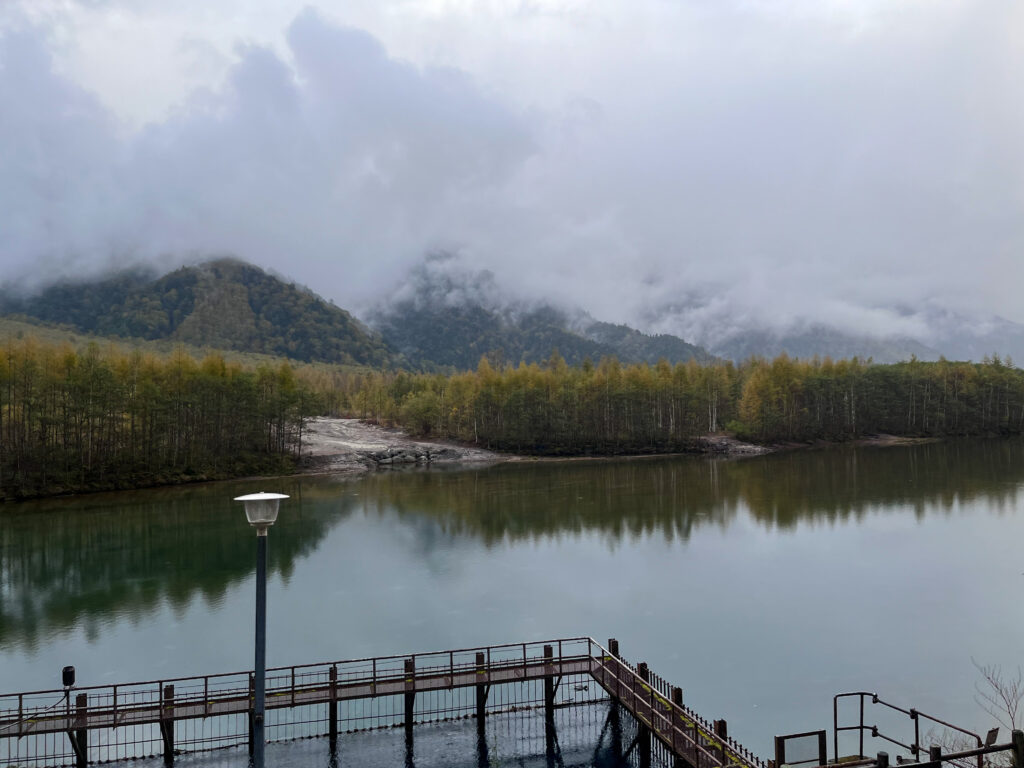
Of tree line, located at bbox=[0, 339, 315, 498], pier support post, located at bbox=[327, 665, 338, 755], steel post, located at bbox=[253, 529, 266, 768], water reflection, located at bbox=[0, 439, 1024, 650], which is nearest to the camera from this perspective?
steel post, located at bbox=[253, 529, 266, 768]

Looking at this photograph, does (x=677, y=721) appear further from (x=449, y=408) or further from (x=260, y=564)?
(x=449, y=408)

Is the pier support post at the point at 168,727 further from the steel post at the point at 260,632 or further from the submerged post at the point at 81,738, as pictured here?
the steel post at the point at 260,632

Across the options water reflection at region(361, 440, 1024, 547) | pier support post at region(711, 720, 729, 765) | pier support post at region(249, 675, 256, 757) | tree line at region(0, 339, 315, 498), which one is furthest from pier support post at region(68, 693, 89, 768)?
tree line at region(0, 339, 315, 498)

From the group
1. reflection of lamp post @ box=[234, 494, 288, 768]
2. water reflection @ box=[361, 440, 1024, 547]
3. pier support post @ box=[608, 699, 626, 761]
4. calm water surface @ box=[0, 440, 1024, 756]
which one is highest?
reflection of lamp post @ box=[234, 494, 288, 768]

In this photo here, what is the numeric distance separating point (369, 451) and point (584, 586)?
6172 cm

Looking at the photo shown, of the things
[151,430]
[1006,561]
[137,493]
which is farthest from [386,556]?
[151,430]

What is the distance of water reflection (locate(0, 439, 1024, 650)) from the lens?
28547 mm

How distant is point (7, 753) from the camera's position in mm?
14680

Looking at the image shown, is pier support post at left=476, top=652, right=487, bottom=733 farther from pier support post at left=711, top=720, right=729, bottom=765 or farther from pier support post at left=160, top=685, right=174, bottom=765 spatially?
pier support post at left=160, top=685, right=174, bottom=765

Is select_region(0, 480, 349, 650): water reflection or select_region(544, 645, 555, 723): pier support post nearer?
select_region(544, 645, 555, 723): pier support post

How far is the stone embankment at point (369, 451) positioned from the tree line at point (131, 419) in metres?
4.01

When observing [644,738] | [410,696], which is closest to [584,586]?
[410,696]

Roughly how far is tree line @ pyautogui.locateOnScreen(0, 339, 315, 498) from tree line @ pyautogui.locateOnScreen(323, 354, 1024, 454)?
27.6m

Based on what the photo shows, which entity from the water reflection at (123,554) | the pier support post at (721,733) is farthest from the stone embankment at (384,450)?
the pier support post at (721,733)
